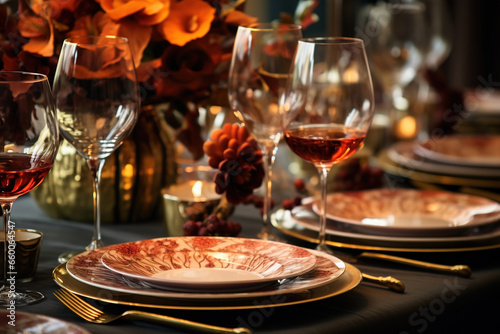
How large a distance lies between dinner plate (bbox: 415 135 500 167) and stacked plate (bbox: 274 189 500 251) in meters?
0.41

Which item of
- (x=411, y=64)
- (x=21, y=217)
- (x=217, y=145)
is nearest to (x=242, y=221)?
(x=217, y=145)

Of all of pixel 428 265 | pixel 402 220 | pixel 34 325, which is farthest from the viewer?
pixel 402 220

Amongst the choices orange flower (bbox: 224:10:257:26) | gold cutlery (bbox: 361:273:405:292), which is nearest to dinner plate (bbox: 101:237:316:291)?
gold cutlery (bbox: 361:273:405:292)

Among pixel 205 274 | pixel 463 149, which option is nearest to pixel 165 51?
pixel 205 274

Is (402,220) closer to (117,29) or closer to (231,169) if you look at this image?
(231,169)

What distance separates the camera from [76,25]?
1.25 meters

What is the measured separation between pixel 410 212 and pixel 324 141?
335 mm

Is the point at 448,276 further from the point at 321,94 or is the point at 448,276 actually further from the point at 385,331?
the point at 321,94

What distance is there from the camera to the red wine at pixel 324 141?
1133 mm

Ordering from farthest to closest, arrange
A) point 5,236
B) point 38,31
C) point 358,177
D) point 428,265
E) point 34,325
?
point 358,177 → point 38,31 → point 428,265 → point 5,236 → point 34,325

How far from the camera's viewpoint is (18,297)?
0.94 m

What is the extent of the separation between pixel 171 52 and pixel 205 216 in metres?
0.29

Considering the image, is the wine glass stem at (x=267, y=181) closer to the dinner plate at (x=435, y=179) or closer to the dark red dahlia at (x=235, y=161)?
the dark red dahlia at (x=235, y=161)

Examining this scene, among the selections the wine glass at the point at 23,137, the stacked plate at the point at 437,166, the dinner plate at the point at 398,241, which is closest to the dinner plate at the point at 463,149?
the stacked plate at the point at 437,166
